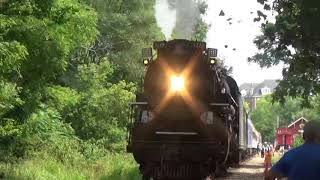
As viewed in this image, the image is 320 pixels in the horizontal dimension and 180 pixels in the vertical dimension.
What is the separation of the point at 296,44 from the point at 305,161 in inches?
516

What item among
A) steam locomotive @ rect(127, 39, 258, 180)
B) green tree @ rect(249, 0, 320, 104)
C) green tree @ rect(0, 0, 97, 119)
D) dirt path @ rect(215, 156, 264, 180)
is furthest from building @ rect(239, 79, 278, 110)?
steam locomotive @ rect(127, 39, 258, 180)

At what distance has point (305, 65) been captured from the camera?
60.4 ft

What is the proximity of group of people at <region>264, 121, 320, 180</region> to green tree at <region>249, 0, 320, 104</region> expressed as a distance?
6.66 m

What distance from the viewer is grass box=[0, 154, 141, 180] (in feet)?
53.6

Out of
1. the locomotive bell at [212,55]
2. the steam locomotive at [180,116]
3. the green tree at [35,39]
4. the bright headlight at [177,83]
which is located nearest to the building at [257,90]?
the green tree at [35,39]

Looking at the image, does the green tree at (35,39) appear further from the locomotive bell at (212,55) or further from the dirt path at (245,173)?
the dirt path at (245,173)

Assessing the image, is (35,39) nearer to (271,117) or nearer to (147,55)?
(147,55)

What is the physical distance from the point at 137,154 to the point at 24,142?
8365 millimetres

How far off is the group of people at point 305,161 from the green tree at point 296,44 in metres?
6.66

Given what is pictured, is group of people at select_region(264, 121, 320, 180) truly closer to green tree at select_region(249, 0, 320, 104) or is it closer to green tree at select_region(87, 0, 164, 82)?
green tree at select_region(249, 0, 320, 104)

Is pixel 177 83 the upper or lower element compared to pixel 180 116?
upper

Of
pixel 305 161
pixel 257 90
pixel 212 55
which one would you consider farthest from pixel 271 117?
pixel 305 161

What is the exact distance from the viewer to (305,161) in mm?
5652

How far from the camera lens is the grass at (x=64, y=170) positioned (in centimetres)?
1633
